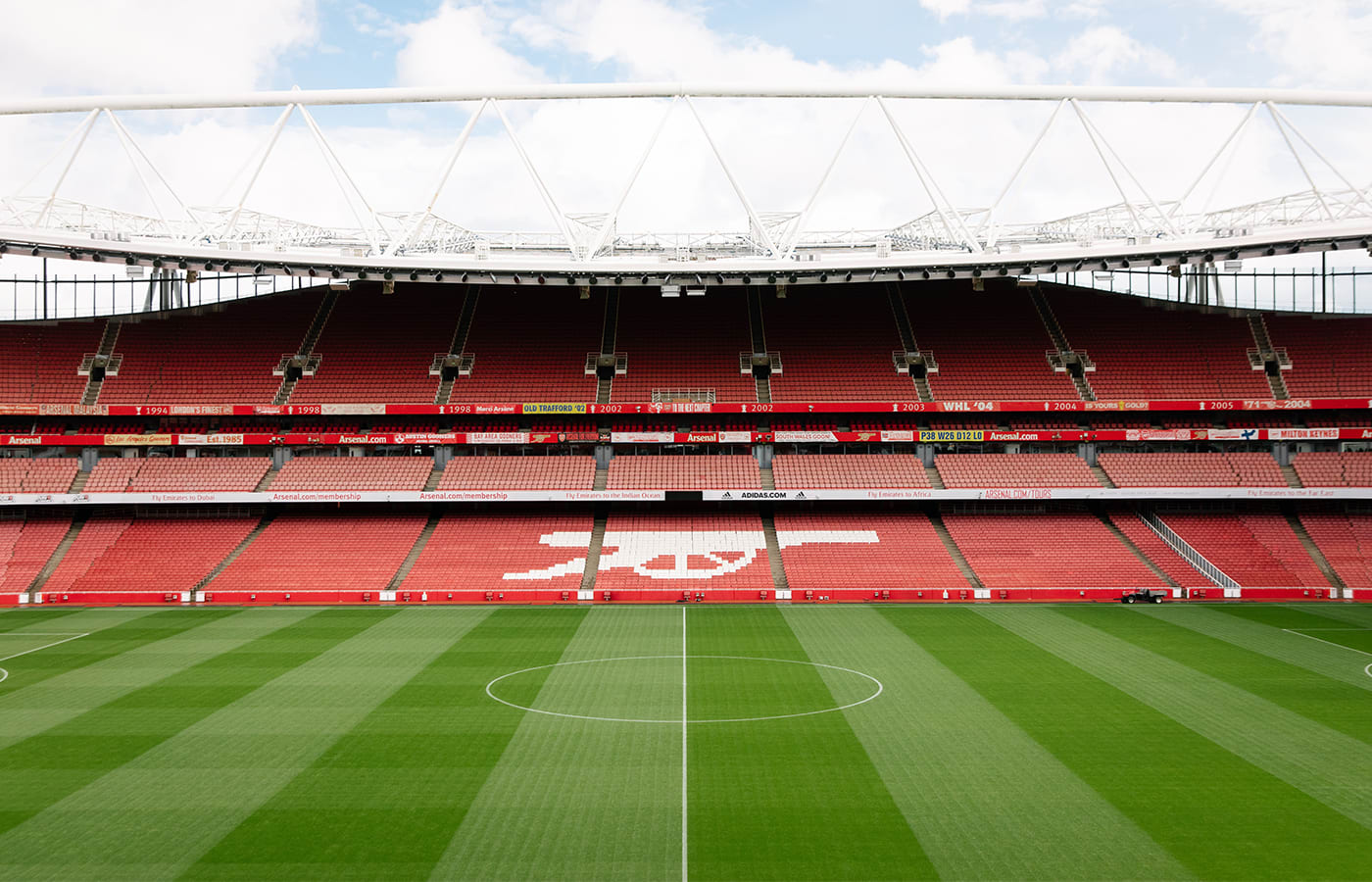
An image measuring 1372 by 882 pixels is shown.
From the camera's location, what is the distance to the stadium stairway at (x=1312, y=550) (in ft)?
138

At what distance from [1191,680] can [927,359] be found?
27392 millimetres

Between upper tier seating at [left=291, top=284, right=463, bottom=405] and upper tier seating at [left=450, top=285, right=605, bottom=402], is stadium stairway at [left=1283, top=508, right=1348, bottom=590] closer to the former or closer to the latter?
upper tier seating at [left=450, top=285, right=605, bottom=402]

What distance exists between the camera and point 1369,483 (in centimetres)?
4522

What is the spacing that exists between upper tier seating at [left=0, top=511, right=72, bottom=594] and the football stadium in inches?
9.8

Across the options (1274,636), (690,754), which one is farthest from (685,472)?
(690,754)

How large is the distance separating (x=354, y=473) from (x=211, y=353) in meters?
12.7

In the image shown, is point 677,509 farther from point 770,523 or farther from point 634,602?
point 634,602

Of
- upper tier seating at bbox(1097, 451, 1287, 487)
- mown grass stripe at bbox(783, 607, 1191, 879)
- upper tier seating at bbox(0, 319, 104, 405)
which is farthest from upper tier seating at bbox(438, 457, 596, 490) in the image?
upper tier seating at bbox(1097, 451, 1287, 487)

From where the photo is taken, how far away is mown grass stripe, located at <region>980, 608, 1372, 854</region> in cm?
1817

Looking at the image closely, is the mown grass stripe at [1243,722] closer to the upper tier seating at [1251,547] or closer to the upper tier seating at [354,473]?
the upper tier seating at [1251,547]

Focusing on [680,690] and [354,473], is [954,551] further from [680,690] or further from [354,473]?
[354,473]

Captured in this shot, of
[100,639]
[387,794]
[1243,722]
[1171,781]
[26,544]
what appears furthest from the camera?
[26,544]

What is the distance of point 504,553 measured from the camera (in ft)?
146

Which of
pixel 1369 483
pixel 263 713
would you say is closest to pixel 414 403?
pixel 263 713
